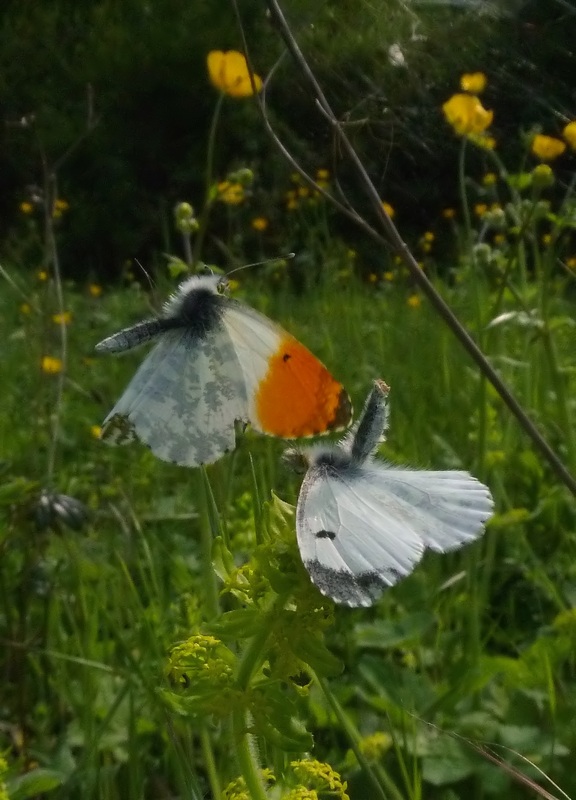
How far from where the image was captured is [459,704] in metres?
1.09

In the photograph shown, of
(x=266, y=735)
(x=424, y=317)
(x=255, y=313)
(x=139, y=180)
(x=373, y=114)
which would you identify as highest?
(x=373, y=114)

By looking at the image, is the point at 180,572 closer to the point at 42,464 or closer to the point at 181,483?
the point at 181,483

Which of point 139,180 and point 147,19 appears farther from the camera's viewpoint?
point 139,180

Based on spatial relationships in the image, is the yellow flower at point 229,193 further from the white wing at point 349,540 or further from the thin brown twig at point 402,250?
the white wing at point 349,540

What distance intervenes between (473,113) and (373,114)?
42cm

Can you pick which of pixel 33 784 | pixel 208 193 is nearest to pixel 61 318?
pixel 208 193

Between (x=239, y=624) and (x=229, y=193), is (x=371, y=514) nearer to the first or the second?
(x=239, y=624)

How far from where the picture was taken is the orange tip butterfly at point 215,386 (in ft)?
2.65

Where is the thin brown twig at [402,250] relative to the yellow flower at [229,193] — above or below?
above

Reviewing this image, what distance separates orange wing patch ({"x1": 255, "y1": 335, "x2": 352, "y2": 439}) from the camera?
838mm

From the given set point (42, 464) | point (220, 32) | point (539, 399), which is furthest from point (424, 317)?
point (220, 32)

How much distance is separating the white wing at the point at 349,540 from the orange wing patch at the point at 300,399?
131mm

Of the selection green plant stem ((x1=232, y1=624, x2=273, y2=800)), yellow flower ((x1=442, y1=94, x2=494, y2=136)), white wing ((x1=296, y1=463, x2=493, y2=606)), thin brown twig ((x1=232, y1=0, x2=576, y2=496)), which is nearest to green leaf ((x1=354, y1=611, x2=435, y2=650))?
thin brown twig ((x1=232, y1=0, x2=576, y2=496))

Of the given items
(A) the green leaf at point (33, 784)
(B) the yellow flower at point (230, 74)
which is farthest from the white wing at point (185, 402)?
(B) the yellow flower at point (230, 74)
